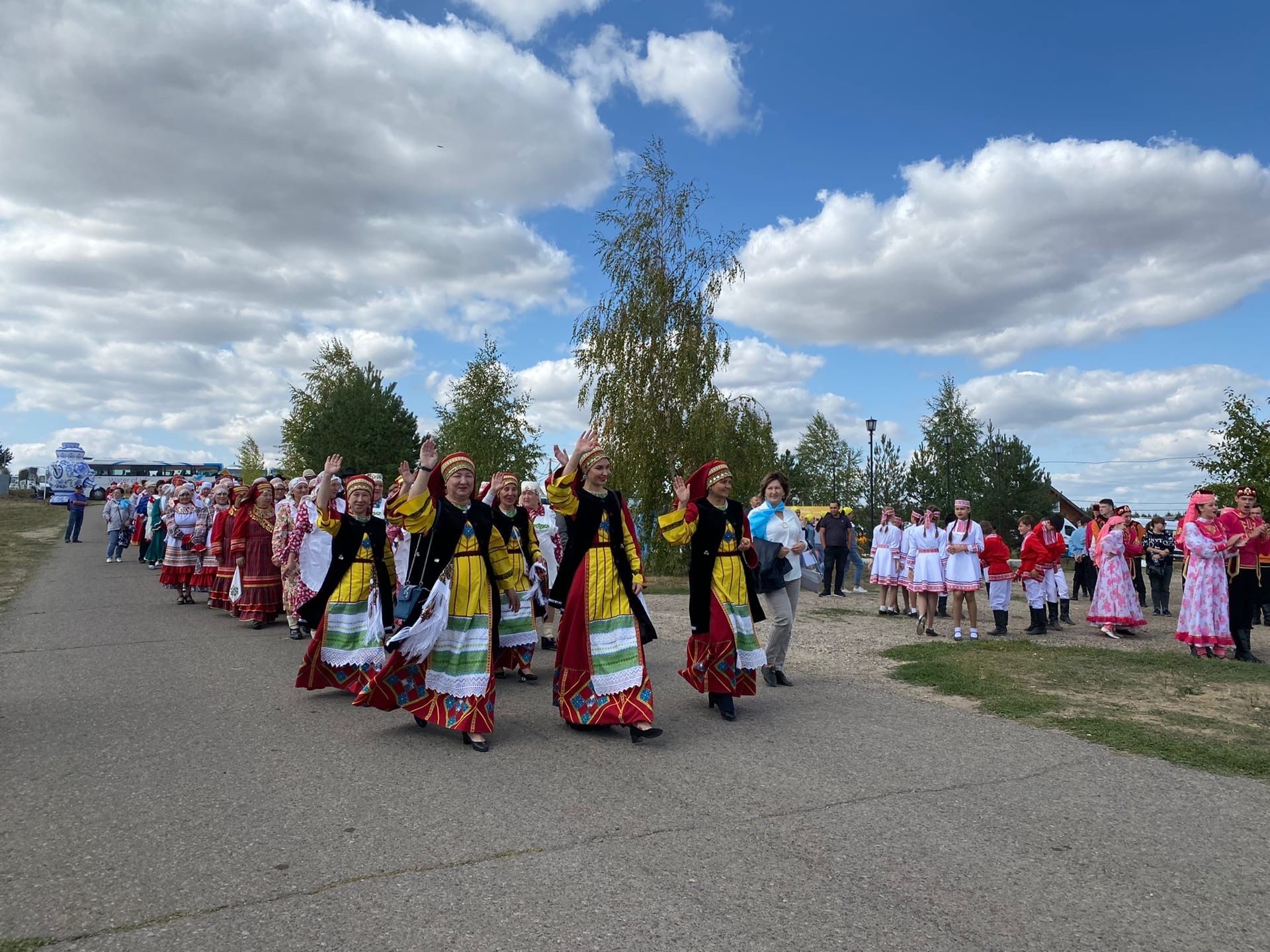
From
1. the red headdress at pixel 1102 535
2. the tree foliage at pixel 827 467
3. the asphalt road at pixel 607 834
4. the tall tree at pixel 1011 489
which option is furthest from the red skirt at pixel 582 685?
the tree foliage at pixel 827 467

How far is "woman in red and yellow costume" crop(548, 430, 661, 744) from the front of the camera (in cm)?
620

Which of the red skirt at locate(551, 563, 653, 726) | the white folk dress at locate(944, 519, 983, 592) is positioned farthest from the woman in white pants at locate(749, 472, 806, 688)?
the white folk dress at locate(944, 519, 983, 592)

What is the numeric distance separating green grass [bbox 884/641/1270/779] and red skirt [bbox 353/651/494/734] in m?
3.93

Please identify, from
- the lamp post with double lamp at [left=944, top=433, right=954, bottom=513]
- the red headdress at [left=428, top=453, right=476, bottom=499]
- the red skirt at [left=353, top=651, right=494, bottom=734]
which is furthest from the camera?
the lamp post with double lamp at [left=944, top=433, right=954, bottom=513]

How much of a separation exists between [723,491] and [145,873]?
4550 mm

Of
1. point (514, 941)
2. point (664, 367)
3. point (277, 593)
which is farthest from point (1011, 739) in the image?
point (664, 367)

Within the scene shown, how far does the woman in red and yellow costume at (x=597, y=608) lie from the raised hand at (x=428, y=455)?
2.63ft

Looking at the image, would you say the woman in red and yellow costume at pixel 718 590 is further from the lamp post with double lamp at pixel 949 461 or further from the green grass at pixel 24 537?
the lamp post with double lamp at pixel 949 461

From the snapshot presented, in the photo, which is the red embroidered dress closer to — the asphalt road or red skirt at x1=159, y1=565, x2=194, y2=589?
red skirt at x1=159, y1=565, x2=194, y2=589

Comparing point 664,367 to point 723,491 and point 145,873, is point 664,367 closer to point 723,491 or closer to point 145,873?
point 723,491

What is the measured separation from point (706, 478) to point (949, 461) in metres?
42.8

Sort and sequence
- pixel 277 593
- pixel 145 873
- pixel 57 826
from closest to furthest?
pixel 145 873 < pixel 57 826 < pixel 277 593

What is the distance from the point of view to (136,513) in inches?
1006

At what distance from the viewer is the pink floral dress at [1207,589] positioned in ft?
33.5
